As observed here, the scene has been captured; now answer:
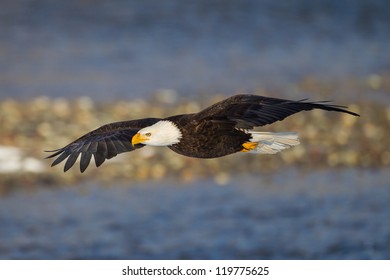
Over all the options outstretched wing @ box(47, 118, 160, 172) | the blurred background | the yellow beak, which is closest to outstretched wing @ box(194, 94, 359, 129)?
the yellow beak

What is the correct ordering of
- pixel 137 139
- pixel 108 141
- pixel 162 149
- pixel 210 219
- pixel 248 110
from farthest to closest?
pixel 162 149, pixel 210 219, pixel 108 141, pixel 137 139, pixel 248 110

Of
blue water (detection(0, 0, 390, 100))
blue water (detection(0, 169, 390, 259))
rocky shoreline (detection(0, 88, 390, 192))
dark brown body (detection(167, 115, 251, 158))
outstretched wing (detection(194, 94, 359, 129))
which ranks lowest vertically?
dark brown body (detection(167, 115, 251, 158))

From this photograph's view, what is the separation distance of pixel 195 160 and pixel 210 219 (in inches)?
45.6

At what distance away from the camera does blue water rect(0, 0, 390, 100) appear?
542 inches

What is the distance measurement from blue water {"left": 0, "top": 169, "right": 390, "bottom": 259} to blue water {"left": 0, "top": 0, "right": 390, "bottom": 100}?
280 cm

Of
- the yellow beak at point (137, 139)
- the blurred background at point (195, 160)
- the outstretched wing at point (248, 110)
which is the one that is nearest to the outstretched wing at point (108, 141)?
the yellow beak at point (137, 139)

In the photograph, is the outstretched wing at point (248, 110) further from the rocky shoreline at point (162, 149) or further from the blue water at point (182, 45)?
the blue water at point (182, 45)

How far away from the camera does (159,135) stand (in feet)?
19.1

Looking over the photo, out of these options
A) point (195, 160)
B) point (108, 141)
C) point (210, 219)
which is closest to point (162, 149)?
point (195, 160)

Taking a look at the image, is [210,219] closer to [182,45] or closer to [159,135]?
[159,135]

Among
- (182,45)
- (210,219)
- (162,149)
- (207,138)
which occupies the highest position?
(182,45)

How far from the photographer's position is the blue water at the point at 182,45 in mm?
13766

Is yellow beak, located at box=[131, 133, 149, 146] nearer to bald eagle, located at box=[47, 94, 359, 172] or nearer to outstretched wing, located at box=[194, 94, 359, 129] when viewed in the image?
bald eagle, located at box=[47, 94, 359, 172]
